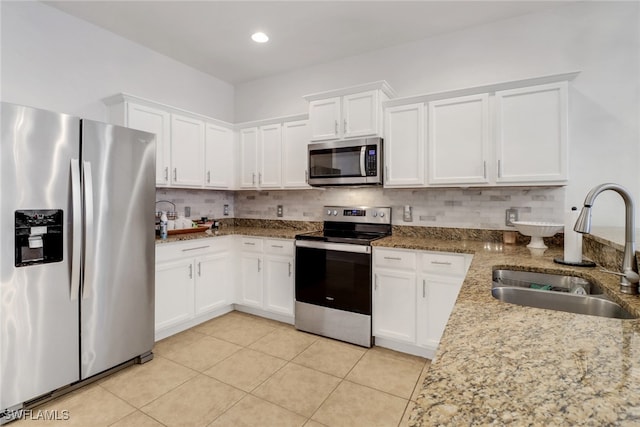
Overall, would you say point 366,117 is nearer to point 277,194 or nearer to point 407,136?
point 407,136

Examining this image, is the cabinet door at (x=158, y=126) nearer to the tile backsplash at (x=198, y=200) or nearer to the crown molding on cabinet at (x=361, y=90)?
the tile backsplash at (x=198, y=200)

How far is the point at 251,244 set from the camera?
345 cm

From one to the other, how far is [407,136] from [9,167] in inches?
109

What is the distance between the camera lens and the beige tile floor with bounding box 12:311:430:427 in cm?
188

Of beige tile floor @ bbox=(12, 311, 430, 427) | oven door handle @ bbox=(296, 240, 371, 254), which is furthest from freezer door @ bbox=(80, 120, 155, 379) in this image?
oven door handle @ bbox=(296, 240, 371, 254)

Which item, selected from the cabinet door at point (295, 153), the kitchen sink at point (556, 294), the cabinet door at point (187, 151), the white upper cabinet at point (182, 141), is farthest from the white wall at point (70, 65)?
the kitchen sink at point (556, 294)

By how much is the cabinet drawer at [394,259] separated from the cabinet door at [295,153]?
116 centimetres

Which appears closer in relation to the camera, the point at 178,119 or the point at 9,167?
the point at 9,167

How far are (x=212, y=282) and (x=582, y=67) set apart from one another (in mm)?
3784

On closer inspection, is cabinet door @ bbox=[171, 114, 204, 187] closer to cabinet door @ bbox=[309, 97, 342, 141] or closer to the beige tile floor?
cabinet door @ bbox=[309, 97, 342, 141]

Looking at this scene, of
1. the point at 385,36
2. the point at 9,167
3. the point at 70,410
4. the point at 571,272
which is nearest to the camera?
the point at 571,272

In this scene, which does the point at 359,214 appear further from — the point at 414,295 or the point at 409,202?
the point at 414,295

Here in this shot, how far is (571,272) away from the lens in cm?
159

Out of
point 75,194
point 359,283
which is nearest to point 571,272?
point 359,283
